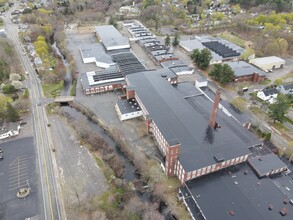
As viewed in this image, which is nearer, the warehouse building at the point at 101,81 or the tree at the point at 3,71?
the warehouse building at the point at 101,81

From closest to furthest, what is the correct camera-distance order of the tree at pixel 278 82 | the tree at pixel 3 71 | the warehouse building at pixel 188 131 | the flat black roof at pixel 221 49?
the warehouse building at pixel 188 131, the tree at pixel 278 82, the tree at pixel 3 71, the flat black roof at pixel 221 49

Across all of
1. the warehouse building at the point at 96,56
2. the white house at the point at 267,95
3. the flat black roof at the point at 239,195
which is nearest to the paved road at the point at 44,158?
the warehouse building at the point at 96,56

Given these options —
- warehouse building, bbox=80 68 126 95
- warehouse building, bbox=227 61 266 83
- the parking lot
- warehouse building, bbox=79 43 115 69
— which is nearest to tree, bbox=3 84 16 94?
warehouse building, bbox=80 68 126 95

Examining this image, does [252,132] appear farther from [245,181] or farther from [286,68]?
[286,68]

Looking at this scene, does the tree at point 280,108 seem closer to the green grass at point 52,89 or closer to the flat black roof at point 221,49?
the flat black roof at point 221,49

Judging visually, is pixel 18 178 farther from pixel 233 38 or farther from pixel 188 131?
pixel 233 38

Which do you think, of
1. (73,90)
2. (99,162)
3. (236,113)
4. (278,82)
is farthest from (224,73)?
(99,162)

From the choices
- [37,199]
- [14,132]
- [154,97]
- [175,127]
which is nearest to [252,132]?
[175,127]
